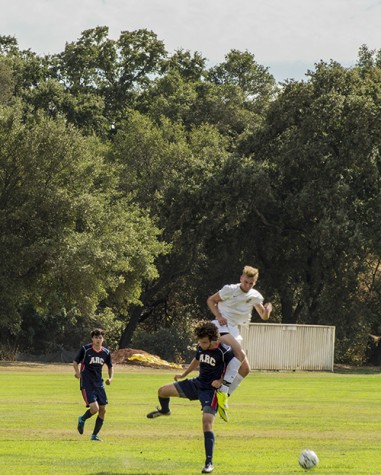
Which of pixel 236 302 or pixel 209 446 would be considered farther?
pixel 236 302

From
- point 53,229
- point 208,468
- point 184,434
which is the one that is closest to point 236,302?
point 184,434

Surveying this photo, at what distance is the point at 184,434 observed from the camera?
1870cm

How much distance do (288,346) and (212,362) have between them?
3727 cm

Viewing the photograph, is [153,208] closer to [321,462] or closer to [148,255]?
[148,255]

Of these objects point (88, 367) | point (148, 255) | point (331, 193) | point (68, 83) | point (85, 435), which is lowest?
point (85, 435)

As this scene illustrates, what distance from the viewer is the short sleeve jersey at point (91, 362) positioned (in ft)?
58.0

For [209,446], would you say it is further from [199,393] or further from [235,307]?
[235,307]

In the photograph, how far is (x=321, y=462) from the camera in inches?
566

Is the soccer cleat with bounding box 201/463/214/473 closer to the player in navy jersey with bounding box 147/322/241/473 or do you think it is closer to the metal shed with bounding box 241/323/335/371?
the player in navy jersey with bounding box 147/322/241/473

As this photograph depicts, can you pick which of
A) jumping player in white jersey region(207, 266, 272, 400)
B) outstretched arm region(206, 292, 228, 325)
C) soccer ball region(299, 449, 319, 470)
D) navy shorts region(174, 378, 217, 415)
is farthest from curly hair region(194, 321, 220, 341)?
outstretched arm region(206, 292, 228, 325)

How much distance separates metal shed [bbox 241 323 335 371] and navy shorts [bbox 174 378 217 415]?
34.1 meters

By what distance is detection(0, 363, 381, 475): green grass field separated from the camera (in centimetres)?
1398

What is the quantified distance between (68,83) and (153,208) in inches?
→ 1028

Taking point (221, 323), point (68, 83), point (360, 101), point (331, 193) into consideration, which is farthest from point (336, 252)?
point (221, 323)
